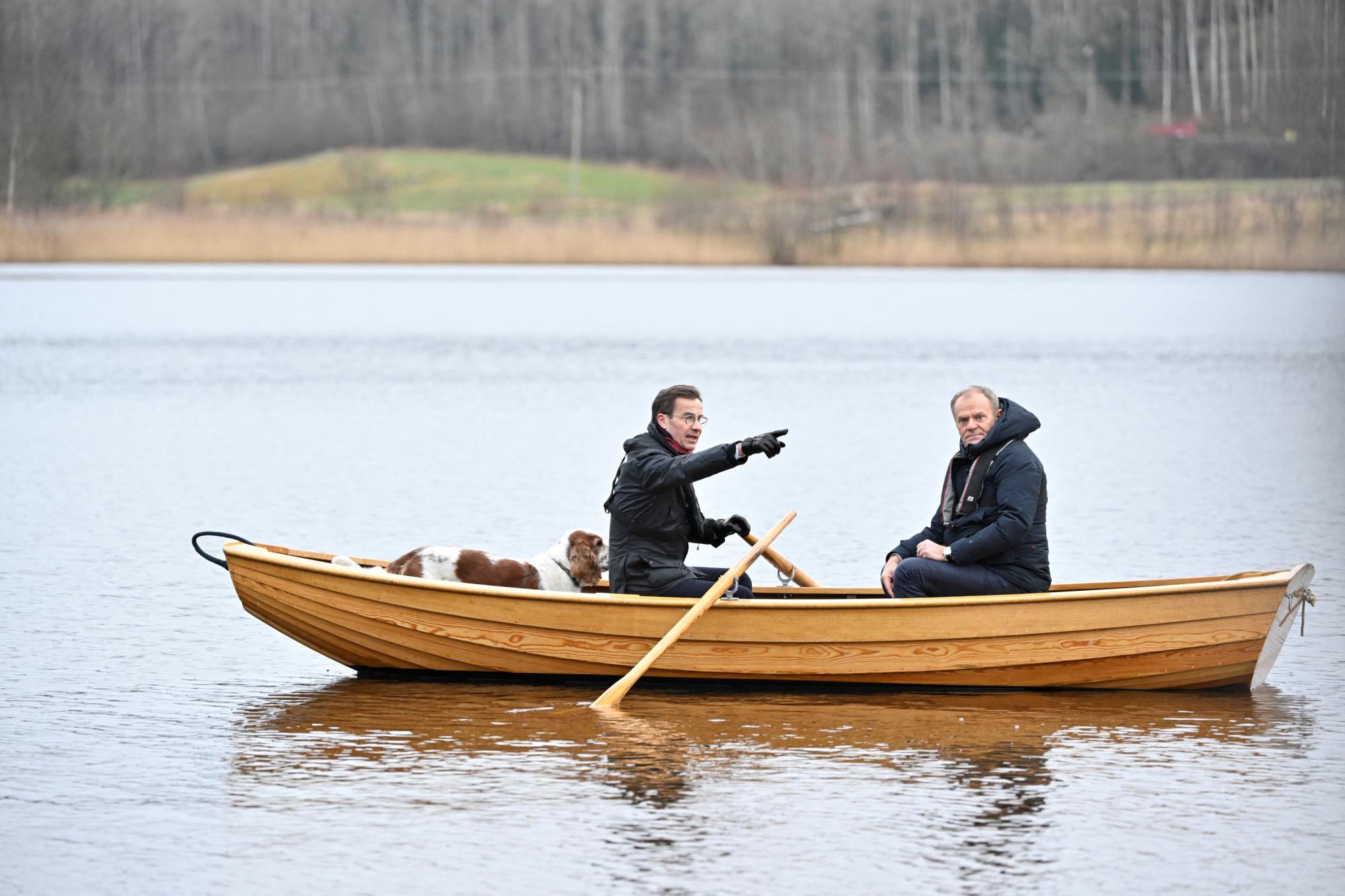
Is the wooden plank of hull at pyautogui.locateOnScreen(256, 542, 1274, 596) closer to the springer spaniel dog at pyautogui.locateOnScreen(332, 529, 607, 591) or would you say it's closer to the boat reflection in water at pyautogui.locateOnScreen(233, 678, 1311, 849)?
the springer spaniel dog at pyautogui.locateOnScreen(332, 529, 607, 591)

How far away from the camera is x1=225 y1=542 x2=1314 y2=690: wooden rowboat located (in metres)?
7.97

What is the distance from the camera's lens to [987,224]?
45.4 m

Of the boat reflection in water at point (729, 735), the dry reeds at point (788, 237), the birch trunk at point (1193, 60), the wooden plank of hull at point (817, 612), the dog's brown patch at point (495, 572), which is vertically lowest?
the boat reflection in water at point (729, 735)

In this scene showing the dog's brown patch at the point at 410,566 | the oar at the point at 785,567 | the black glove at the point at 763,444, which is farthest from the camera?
the oar at the point at 785,567

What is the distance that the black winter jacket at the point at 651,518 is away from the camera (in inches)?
313

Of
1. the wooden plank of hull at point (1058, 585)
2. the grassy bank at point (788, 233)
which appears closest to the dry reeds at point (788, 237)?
the grassy bank at point (788, 233)

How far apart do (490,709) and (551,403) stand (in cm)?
1399

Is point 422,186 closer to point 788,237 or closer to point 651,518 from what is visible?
point 788,237

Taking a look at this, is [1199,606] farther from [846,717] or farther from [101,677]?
[101,677]

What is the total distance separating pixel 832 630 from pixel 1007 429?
111cm

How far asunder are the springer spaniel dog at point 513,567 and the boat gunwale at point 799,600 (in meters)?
0.18

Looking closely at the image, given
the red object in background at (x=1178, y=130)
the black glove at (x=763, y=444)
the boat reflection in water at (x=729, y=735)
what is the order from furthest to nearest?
the red object in background at (x=1178, y=130), the black glove at (x=763, y=444), the boat reflection in water at (x=729, y=735)

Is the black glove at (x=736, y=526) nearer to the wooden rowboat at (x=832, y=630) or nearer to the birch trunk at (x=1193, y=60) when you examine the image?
the wooden rowboat at (x=832, y=630)

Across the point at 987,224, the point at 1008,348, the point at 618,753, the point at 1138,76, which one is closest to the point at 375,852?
the point at 618,753
